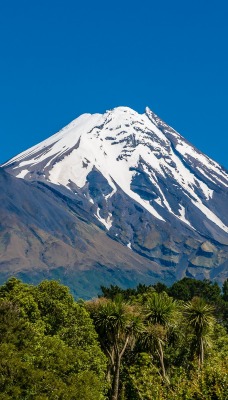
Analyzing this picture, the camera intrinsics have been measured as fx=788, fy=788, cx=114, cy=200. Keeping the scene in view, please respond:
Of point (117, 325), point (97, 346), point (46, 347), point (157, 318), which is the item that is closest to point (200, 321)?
point (157, 318)

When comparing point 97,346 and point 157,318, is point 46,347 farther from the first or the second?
point 157,318

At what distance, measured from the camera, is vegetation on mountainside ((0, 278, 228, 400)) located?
52.4 metres

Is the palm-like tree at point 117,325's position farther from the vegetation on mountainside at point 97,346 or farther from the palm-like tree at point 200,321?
the palm-like tree at point 200,321

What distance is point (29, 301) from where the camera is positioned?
228 feet

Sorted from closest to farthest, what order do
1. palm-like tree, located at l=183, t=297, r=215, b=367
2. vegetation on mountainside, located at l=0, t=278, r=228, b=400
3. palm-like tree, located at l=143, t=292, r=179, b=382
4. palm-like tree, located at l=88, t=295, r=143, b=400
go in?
vegetation on mountainside, located at l=0, t=278, r=228, b=400, palm-like tree, located at l=88, t=295, r=143, b=400, palm-like tree, located at l=143, t=292, r=179, b=382, palm-like tree, located at l=183, t=297, r=215, b=367

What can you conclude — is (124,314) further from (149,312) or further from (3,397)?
(3,397)

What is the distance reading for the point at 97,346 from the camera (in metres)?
69.0

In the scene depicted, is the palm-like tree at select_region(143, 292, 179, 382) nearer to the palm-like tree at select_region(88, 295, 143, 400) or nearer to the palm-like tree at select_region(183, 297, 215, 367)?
the palm-like tree at select_region(88, 295, 143, 400)

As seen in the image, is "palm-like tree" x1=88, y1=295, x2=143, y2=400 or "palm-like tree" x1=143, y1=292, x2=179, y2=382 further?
"palm-like tree" x1=143, y1=292, x2=179, y2=382

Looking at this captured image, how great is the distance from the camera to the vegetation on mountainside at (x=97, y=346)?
172ft

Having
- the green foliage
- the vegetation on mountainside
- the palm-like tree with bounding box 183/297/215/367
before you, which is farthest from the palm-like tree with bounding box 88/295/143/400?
the palm-like tree with bounding box 183/297/215/367

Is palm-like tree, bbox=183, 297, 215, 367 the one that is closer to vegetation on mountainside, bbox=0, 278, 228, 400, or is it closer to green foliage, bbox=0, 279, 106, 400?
vegetation on mountainside, bbox=0, 278, 228, 400

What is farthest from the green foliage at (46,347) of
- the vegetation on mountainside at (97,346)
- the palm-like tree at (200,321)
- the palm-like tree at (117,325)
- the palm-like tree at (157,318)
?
the palm-like tree at (200,321)

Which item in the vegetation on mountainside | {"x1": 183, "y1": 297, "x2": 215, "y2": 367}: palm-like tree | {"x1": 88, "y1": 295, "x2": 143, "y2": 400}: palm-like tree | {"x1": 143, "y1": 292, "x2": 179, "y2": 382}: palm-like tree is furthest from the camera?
{"x1": 183, "y1": 297, "x2": 215, "y2": 367}: palm-like tree
